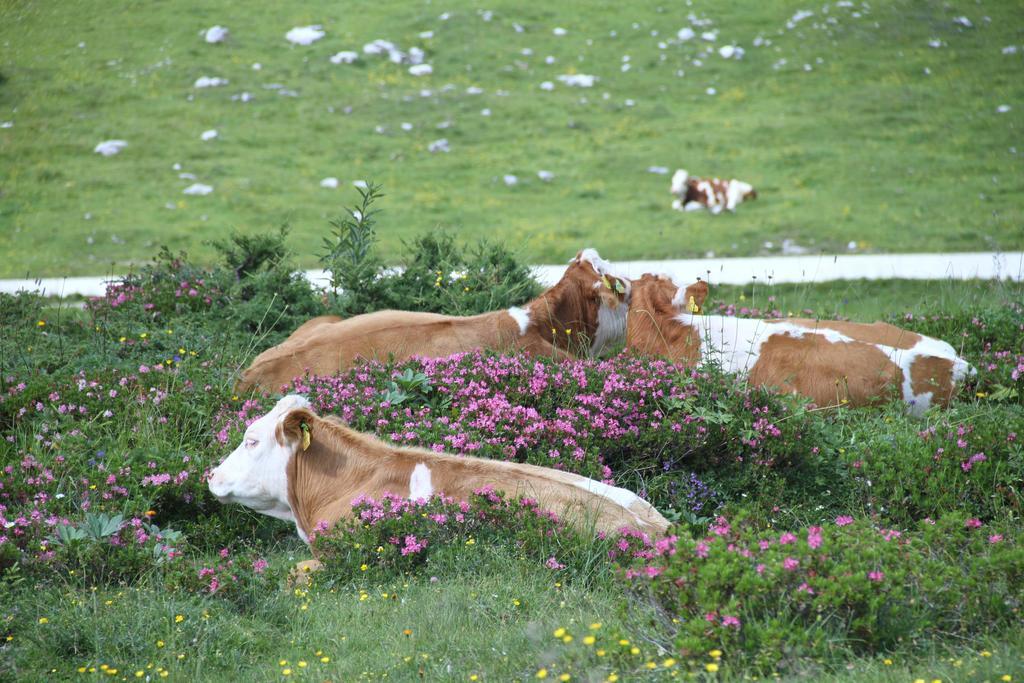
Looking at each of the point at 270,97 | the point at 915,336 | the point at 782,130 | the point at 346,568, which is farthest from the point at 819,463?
the point at 270,97

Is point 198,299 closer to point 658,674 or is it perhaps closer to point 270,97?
point 658,674

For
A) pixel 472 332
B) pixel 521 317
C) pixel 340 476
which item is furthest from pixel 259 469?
pixel 521 317

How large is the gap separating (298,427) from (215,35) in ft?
78.0

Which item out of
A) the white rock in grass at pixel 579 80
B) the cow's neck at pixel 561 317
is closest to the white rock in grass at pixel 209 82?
the white rock in grass at pixel 579 80

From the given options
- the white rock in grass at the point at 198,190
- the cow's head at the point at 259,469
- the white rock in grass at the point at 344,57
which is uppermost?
the cow's head at the point at 259,469

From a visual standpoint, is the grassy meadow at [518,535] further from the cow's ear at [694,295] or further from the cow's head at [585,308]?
the cow's ear at [694,295]

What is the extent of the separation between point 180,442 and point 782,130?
20425 mm

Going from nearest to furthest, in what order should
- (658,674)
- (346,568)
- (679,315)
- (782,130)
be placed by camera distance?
(658,674), (346,568), (679,315), (782,130)

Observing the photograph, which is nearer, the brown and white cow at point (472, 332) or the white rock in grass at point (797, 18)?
the brown and white cow at point (472, 332)

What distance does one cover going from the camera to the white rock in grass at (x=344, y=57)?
2747 centimetres

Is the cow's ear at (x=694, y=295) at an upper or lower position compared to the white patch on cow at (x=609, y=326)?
upper

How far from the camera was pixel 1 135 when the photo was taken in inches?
933

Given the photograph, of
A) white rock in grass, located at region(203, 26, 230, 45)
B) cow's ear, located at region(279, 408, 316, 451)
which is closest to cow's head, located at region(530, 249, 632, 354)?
cow's ear, located at region(279, 408, 316, 451)

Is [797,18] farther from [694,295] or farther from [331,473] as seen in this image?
[331,473]
